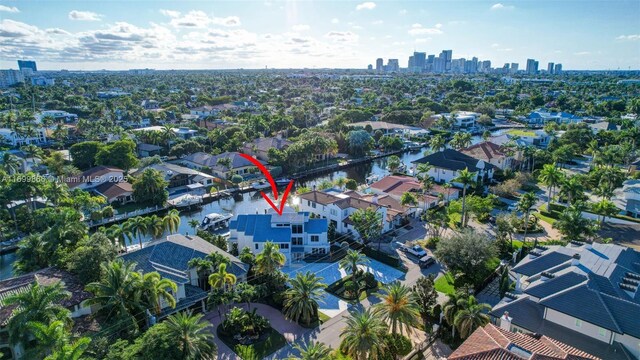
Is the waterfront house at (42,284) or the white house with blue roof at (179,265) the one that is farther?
the white house with blue roof at (179,265)

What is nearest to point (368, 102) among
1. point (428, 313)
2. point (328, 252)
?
point (328, 252)

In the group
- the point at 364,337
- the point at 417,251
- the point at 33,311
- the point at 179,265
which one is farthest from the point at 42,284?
the point at 417,251

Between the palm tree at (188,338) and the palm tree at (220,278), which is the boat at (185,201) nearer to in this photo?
the palm tree at (220,278)

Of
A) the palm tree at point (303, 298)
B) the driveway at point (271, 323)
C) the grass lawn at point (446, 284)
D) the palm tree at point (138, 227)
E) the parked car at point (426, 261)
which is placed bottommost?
the driveway at point (271, 323)

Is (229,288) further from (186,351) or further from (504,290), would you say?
(504,290)

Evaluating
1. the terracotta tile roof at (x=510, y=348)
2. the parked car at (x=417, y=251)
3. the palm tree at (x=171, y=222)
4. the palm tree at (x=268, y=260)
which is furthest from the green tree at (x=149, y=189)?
the terracotta tile roof at (x=510, y=348)

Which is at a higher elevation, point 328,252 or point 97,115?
point 97,115
